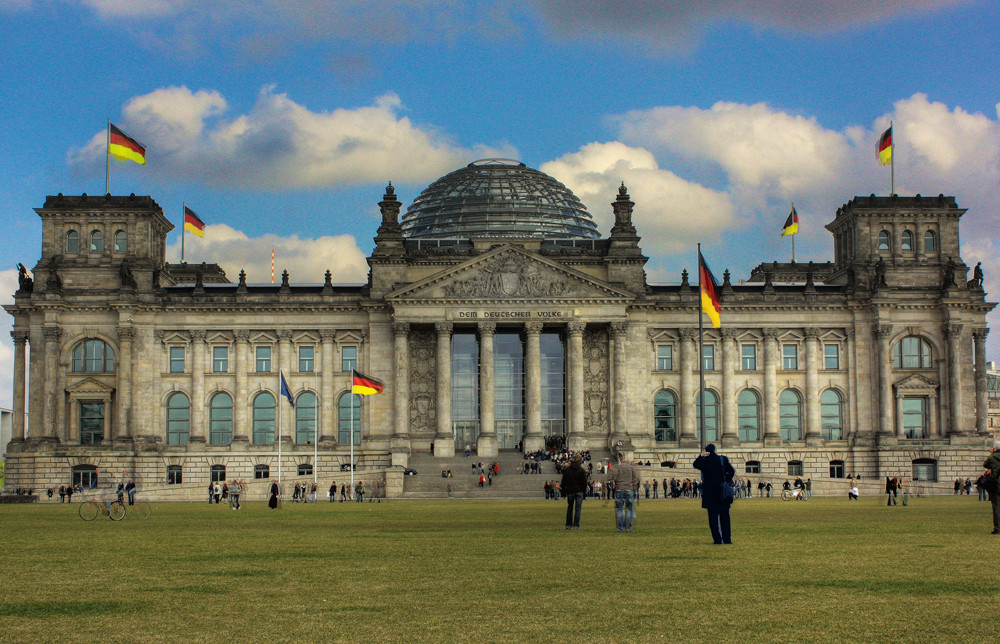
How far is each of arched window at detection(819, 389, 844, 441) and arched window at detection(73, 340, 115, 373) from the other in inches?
2237

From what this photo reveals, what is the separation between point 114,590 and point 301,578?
3029 millimetres

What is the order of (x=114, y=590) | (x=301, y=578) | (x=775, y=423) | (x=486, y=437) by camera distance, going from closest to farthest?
(x=114, y=590)
(x=301, y=578)
(x=486, y=437)
(x=775, y=423)

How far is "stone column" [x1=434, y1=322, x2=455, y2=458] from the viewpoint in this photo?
92.2 meters

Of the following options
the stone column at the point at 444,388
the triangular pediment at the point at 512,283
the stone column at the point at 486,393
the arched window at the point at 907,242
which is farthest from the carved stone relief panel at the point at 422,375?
the arched window at the point at 907,242

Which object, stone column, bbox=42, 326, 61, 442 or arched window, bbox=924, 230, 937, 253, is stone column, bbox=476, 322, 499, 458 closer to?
stone column, bbox=42, 326, 61, 442

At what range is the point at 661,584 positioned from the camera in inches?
743

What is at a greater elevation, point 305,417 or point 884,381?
point 884,381

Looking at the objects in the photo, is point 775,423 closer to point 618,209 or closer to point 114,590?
point 618,209

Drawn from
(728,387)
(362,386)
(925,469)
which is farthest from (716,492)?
(925,469)

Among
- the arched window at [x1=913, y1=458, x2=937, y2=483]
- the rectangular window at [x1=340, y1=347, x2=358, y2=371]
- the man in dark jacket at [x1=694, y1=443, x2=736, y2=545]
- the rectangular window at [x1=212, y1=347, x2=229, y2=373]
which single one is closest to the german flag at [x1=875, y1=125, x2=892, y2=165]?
the arched window at [x1=913, y1=458, x2=937, y2=483]

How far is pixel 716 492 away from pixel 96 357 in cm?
7860

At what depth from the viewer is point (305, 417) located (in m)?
97.4

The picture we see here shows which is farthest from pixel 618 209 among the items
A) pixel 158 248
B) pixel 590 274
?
pixel 158 248

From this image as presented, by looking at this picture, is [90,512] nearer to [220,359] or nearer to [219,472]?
[219,472]
